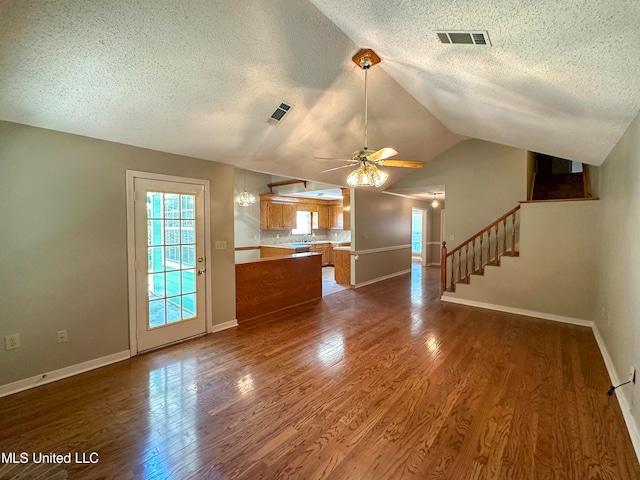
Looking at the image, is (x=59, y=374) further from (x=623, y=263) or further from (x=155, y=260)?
(x=623, y=263)

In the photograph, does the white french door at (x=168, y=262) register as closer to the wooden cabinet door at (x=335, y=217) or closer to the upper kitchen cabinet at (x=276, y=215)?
the upper kitchen cabinet at (x=276, y=215)

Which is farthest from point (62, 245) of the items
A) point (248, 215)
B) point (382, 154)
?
point (248, 215)

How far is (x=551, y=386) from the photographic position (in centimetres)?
254

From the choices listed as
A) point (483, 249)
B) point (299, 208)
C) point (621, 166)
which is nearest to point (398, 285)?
point (483, 249)

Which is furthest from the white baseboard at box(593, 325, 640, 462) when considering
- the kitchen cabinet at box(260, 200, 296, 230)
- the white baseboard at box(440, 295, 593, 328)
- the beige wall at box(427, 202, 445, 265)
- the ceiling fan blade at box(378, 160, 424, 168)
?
the kitchen cabinet at box(260, 200, 296, 230)

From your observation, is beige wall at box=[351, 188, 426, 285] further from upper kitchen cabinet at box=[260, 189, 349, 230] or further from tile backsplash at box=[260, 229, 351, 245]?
tile backsplash at box=[260, 229, 351, 245]

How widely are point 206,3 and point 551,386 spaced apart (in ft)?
13.3

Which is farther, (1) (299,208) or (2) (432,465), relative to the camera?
(1) (299,208)

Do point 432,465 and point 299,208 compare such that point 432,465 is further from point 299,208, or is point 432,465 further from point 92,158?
point 299,208

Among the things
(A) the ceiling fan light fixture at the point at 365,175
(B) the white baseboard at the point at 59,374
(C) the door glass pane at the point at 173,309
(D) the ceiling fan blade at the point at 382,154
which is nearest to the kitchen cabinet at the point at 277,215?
(C) the door glass pane at the point at 173,309

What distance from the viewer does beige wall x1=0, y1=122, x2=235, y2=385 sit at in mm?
2434

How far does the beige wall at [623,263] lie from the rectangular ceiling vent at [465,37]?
141cm

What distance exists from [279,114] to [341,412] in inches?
119

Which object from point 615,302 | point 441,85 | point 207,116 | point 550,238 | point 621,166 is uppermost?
point 441,85
